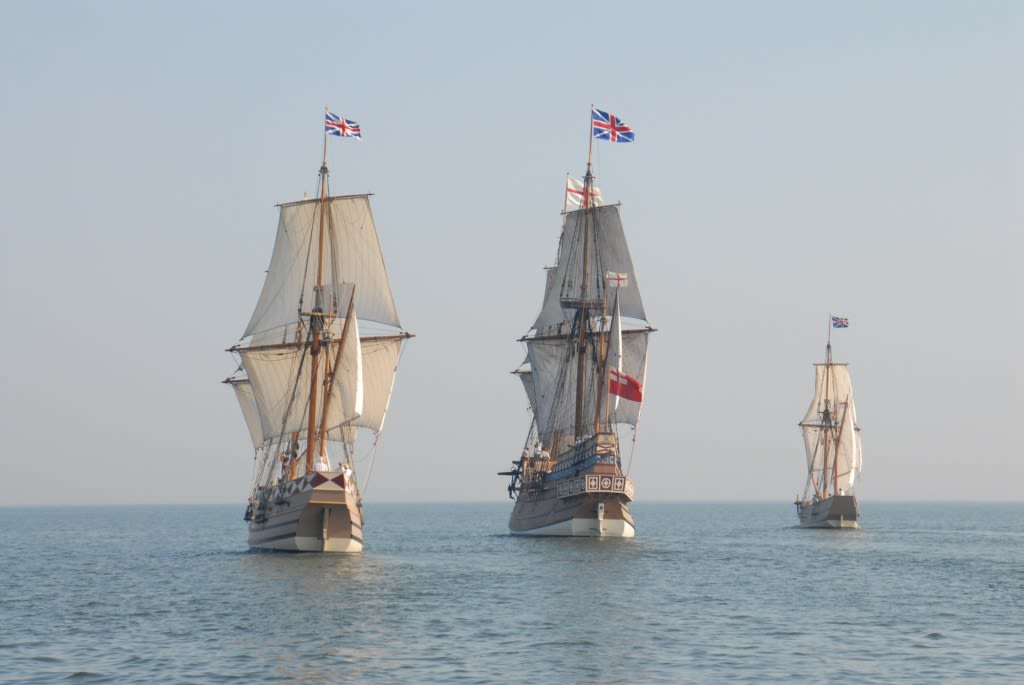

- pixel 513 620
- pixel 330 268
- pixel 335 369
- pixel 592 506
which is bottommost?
pixel 513 620

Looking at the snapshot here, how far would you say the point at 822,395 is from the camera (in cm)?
15512

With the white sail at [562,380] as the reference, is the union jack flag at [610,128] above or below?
above

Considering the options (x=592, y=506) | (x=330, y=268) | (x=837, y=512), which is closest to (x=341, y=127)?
(x=330, y=268)

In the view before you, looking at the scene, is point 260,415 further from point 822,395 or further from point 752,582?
point 822,395

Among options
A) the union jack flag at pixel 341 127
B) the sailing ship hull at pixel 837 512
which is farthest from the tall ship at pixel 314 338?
the sailing ship hull at pixel 837 512

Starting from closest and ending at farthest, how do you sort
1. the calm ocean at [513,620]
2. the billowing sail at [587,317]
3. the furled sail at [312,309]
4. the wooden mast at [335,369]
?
1. the calm ocean at [513,620]
2. the wooden mast at [335,369]
3. the furled sail at [312,309]
4. the billowing sail at [587,317]

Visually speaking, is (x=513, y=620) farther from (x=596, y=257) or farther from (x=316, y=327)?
(x=596, y=257)

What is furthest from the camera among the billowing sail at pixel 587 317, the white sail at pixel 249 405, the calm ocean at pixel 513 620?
the billowing sail at pixel 587 317

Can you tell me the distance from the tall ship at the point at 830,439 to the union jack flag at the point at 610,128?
2573 inches

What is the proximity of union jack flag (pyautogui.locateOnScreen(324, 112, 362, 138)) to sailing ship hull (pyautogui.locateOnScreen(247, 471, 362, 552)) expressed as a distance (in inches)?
736

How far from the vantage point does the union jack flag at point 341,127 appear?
75.3 metres

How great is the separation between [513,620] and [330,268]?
39.9m

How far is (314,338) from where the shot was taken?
79.9 meters

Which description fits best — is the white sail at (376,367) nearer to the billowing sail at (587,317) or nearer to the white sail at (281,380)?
the white sail at (281,380)
